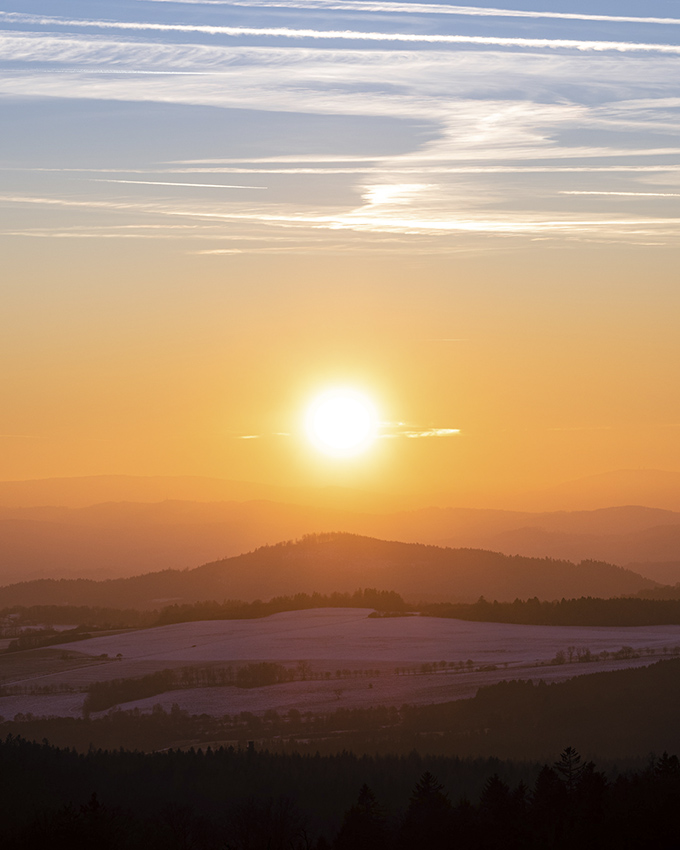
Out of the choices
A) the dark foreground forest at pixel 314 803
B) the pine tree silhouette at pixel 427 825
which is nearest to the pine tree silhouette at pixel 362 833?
the dark foreground forest at pixel 314 803

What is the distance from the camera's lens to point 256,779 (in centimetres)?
11775

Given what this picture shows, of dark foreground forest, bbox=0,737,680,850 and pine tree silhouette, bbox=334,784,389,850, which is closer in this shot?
dark foreground forest, bbox=0,737,680,850

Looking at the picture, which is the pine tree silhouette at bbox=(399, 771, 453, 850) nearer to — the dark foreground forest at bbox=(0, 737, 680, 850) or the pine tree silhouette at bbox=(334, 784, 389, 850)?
the dark foreground forest at bbox=(0, 737, 680, 850)

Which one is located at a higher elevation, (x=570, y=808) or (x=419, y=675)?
(x=419, y=675)

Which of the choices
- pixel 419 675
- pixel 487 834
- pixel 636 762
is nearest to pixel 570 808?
pixel 487 834

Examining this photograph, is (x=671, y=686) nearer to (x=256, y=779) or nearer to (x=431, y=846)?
(x=256, y=779)

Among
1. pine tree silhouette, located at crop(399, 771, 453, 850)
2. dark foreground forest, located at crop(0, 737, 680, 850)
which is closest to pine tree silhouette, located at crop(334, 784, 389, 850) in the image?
dark foreground forest, located at crop(0, 737, 680, 850)

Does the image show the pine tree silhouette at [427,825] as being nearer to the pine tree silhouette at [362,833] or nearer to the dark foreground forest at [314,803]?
the dark foreground forest at [314,803]

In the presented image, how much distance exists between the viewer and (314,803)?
111312 millimetres

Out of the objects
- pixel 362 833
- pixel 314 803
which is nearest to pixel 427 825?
pixel 362 833

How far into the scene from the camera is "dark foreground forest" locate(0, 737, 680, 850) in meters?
73.8

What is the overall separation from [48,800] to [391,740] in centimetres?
6624

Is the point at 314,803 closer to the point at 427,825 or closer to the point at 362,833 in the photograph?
the point at 427,825

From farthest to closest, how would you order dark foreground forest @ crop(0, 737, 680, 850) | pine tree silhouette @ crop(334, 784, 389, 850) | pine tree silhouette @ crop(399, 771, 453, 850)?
pine tree silhouette @ crop(399, 771, 453, 850) < pine tree silhouette @ crop(334, 784, 389, 850) < dark foreground forest @ crop(0, 737, 680, 850)
